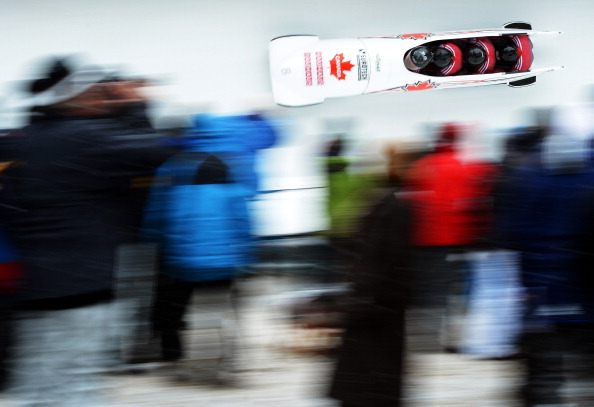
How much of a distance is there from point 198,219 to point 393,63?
334 cm

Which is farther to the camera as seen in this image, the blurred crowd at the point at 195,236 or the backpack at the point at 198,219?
the backpack at the point at 198,219

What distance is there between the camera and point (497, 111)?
261 inches

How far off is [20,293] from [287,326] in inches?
53.9

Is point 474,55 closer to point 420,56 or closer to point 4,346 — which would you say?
point 420,56

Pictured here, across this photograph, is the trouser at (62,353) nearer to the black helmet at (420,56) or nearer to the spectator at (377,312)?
the spectator at (377,312)

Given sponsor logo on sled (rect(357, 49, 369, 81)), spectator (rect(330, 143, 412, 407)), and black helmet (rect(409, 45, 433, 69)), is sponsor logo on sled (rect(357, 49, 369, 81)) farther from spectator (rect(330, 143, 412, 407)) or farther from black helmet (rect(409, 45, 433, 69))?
spectator (rect(330, 143, 412, 407))

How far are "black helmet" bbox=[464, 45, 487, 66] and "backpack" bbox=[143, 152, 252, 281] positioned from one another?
366cm

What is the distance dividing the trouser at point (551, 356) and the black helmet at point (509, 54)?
4.02m

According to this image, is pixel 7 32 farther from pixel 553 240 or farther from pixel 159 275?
pixel 553 240

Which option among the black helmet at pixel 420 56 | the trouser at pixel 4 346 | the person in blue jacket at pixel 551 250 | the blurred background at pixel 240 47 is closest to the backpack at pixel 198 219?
the trouser at pixel 4 346

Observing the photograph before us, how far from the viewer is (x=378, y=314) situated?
217cm

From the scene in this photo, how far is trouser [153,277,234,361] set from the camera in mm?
2922

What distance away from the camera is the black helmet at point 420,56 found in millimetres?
5863

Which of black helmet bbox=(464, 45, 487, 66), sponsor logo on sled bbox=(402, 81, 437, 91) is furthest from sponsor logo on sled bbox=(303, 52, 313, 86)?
black helmet bbox=(464, 45, 487, 66)
